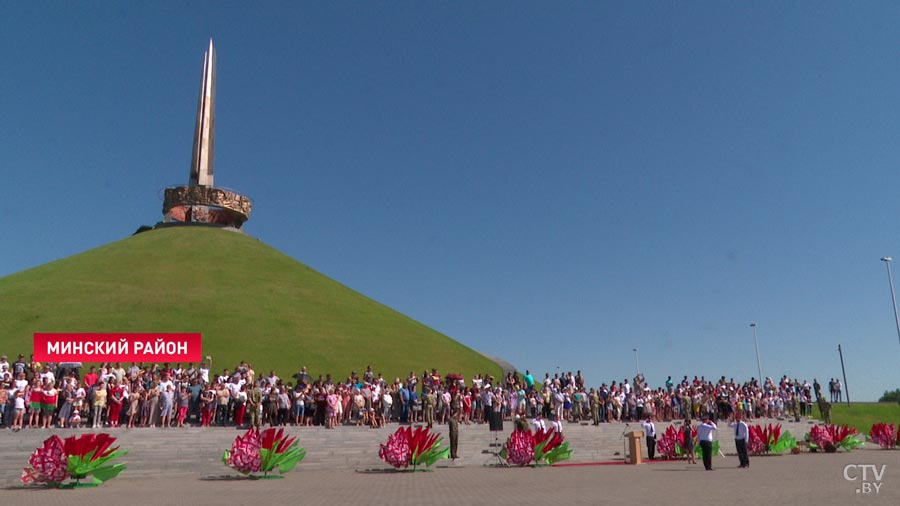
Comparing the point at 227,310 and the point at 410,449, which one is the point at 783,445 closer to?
the point at 410,449

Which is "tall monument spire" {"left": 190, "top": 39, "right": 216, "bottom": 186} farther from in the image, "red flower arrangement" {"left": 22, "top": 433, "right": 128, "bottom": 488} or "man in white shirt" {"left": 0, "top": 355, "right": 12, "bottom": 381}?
"red flower arrangement" {"left": 22, "top": 433, "right": 128, "bottom": 488}

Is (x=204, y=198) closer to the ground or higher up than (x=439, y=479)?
higher up

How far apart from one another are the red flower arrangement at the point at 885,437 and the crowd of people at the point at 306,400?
18.7 feet

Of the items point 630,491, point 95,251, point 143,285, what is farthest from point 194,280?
point 630,491

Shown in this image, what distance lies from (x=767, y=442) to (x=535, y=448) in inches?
345

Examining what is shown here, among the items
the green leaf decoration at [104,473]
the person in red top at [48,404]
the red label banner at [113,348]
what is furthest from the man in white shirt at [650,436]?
the red label banner at [113,348]

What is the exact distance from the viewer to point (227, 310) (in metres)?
43.3

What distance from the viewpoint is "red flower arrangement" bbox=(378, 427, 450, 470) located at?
1714 cm

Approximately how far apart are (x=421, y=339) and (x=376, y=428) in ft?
79.3

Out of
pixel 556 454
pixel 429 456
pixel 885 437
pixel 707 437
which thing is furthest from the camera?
pixel 885 437

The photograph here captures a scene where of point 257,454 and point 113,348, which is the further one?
point 113,348

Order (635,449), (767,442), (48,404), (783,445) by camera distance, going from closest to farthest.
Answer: (48,404) → (635,449) → (767,442) → (783,445)

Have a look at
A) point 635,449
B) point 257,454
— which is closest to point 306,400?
point 257,454

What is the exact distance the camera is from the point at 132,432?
1894cm
